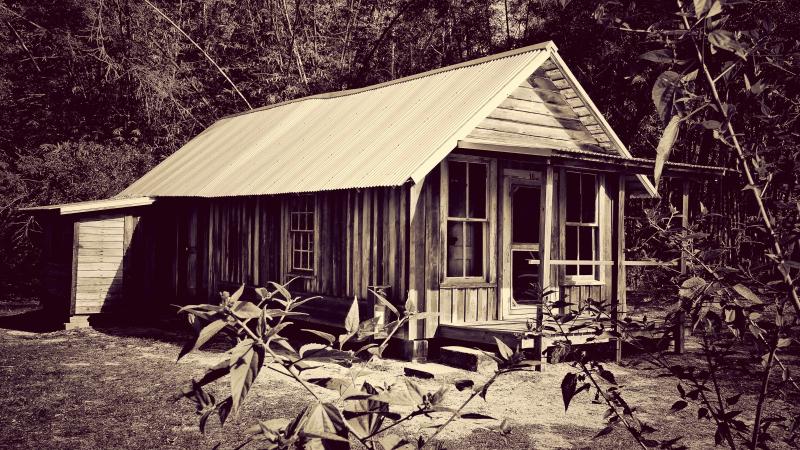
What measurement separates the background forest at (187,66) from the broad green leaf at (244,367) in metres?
19.4

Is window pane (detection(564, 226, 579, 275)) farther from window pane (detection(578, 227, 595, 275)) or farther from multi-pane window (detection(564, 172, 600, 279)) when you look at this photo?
window pane (detection(578, 227, 595, 275))

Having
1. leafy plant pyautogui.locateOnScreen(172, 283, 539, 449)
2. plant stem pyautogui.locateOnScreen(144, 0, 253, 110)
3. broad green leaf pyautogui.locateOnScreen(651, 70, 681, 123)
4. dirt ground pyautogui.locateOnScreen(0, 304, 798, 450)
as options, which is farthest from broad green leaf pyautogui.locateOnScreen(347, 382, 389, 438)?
plant stem pyautogui.locateOnScreen(144, 0, 253, 110)

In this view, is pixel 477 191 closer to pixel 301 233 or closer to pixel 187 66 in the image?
pixel 301 233

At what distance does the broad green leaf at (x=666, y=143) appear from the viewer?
1751mm

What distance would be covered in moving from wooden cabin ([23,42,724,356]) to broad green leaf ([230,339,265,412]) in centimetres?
794

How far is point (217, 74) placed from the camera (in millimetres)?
29781

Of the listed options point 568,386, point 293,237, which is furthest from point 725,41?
point 293,237

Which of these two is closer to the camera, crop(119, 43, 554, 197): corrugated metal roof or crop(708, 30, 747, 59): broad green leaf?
crop(708, 30, 747, 59): broad green leaf

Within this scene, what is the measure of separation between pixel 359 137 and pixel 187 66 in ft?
53.2

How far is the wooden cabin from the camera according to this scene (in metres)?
11.8

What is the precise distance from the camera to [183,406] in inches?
332

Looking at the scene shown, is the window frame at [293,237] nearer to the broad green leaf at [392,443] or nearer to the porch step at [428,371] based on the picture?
the porch step at [428,371]

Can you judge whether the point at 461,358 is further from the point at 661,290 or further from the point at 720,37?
the point at 720,37

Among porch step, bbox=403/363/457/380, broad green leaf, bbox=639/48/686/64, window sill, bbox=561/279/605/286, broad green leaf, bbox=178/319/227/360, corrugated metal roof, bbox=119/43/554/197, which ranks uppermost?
corrugated metal roof, bbox=119/43/554/197
